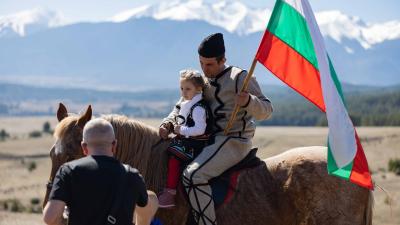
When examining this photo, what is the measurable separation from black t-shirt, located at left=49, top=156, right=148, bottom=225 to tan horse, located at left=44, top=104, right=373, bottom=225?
2.01m

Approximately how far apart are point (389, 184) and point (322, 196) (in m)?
26.4

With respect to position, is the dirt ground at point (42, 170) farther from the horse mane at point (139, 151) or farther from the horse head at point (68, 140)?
the horse head at point (68, 140)

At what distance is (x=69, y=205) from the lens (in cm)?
511

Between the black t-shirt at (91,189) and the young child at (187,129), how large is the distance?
6.26 ft

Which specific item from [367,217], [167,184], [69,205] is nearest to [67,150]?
[167,184]

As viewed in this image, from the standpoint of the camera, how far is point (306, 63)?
24.2ft

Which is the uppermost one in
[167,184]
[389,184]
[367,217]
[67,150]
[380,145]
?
[67,150]

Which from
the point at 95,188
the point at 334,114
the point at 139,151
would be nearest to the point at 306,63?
the point at 334,114

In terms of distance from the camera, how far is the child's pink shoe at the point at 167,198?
23.0 ft

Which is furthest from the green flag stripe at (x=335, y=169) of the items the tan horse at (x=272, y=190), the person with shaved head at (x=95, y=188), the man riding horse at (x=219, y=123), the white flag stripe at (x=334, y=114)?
the person with shaved head at (x=95, y=188)

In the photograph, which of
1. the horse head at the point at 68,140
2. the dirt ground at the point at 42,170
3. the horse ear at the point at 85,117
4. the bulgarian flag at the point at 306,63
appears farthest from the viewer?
the dirt ground at the point at 42,170

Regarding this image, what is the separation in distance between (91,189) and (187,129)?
2140mm

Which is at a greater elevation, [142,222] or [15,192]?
[142,222]

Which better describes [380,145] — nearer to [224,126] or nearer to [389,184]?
[389,184]
